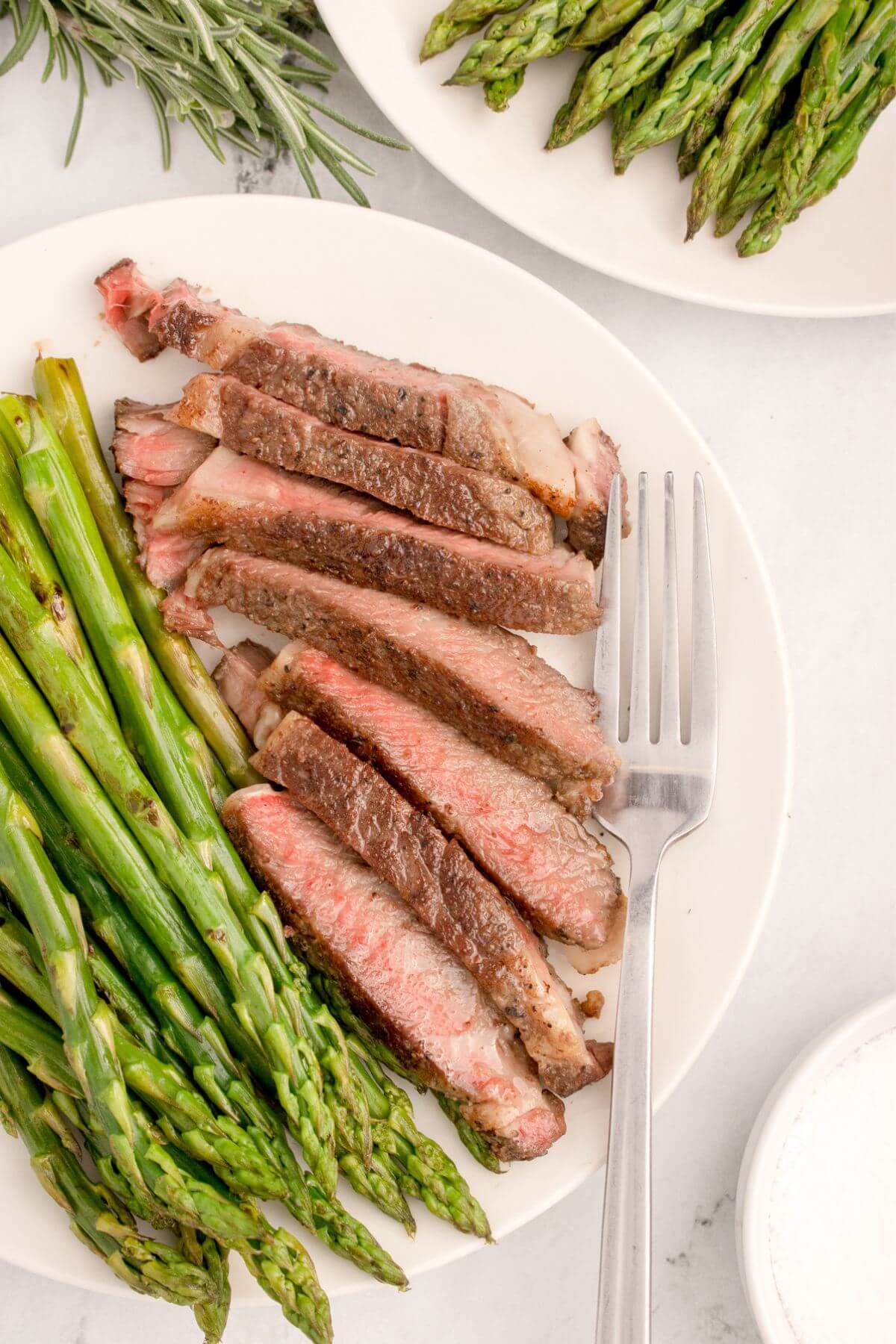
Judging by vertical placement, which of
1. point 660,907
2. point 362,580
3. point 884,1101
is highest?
point 362,580

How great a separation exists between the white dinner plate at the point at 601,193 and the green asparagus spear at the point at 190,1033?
6.31 feet

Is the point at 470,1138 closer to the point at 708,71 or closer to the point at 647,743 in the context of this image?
the point at 647,743

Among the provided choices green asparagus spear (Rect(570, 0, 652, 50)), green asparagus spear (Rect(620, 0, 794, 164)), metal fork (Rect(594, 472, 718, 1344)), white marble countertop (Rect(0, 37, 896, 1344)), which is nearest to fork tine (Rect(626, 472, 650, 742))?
metal fork (Rect(594, 472, 718, 1344))

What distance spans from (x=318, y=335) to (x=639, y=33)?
3.55 ft

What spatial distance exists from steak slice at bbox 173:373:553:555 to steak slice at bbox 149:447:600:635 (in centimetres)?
6

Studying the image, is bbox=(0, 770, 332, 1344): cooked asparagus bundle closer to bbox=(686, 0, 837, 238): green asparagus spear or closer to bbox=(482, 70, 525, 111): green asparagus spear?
bbox=(482, 70, 525, 111): green asparagus spear

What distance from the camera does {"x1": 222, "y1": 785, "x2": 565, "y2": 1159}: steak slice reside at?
2.57 metres

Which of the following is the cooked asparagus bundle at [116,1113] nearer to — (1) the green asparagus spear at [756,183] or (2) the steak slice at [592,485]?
(2) the steak slice at [592,485]

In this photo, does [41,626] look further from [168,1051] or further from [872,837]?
[872,837]

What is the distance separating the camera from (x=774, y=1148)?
9.41 ft

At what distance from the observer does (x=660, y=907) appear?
2805 millimetres

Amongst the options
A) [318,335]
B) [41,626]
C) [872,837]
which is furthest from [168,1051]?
[872,837]

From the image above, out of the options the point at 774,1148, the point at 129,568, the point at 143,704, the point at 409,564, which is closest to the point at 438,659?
the point at 409,564

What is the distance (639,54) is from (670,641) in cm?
147
